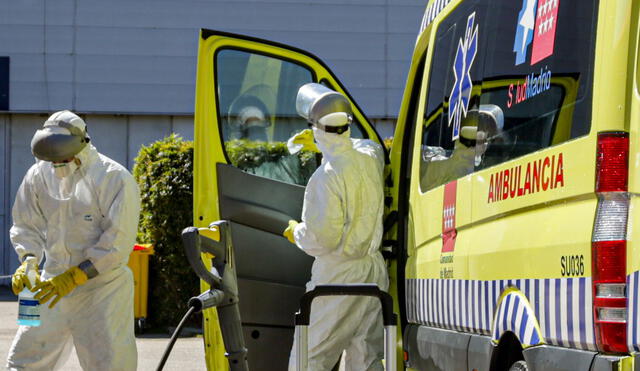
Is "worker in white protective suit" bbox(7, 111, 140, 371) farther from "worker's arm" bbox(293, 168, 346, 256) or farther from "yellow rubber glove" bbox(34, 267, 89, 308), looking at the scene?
"worker's arm" bbox(293, 168, 346, 256)

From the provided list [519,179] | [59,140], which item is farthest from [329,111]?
[519,179]

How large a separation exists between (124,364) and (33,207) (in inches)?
42.2

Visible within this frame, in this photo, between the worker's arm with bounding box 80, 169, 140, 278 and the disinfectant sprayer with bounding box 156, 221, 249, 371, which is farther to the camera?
the worker's arm with bounding box 80, 169, 140, 278

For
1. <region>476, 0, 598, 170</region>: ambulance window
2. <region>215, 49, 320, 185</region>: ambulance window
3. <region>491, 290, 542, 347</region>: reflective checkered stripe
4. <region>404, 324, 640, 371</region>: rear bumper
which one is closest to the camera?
<region>404, 324, 640, 371</region>: rear bumper

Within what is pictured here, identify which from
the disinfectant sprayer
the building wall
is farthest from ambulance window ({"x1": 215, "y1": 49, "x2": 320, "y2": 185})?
the building wall

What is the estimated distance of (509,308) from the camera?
386 centimetres

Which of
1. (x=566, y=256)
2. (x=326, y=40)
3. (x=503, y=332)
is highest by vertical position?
(x=326, y=40)

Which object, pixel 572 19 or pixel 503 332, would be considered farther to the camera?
pixel 503 332

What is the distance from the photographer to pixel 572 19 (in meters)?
3.48

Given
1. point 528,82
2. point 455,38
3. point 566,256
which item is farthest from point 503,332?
point 455,38

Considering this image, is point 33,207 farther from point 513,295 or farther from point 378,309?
point 513,295

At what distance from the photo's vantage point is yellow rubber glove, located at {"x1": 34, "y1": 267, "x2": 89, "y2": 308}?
5.93 meters

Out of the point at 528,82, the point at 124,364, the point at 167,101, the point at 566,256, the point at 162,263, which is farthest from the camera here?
the point at 167,101

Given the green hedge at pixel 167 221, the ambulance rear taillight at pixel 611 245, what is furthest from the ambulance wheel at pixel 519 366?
the green hedge at pixel 167 221
